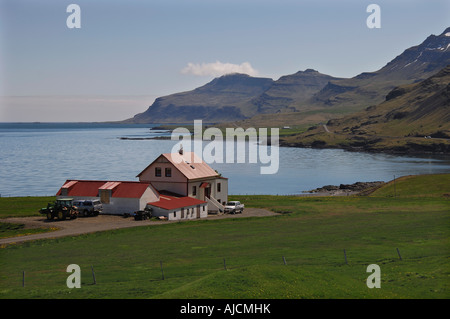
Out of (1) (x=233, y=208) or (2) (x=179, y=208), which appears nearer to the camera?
(2) (x=179, y=208)

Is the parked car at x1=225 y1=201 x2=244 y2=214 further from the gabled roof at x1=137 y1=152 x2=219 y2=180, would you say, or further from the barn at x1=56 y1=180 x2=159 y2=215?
the barn at x1=56 y1=180 x2=159 y2=215

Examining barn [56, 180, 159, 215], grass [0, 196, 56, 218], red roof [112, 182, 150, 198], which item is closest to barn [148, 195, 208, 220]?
barn [56, 180, 159, 215]

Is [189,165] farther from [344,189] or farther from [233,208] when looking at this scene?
[344,189]

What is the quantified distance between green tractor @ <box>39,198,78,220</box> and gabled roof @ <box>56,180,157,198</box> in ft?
17.9

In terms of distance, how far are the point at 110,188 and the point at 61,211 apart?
7.84 meters

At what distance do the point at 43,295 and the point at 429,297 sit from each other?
74.1 ft

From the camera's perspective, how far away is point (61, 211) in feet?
210

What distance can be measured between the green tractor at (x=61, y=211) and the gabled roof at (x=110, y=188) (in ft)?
17.9

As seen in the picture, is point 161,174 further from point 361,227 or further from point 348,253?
point 348,253

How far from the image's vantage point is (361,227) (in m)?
56.8

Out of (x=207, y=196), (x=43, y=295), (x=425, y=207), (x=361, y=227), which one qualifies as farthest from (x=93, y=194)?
(x=425, y=207)

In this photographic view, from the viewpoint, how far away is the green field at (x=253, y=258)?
2938 centimetres

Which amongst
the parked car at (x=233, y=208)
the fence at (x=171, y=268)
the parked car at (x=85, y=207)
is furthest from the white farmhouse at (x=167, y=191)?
the fence at (x=171, y=268)

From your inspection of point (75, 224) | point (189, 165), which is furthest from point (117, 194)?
point (189, 165)
